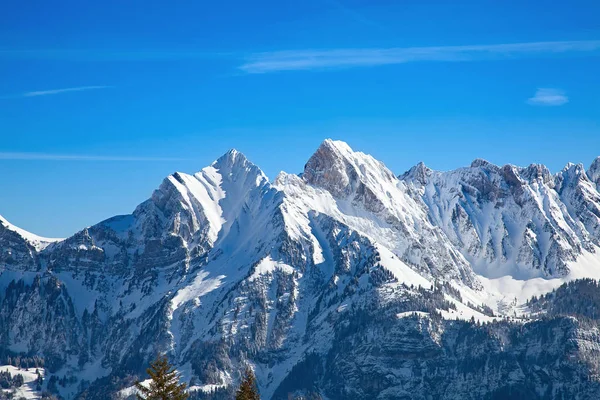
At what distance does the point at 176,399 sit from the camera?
124 metres

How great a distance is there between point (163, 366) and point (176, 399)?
5.62 metres

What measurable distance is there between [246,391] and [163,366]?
43.5ft

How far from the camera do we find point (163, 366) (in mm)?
121000

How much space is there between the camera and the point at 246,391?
12962cm

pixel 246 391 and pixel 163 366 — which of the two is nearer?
pixel 163 366

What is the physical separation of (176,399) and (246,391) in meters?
9.57
